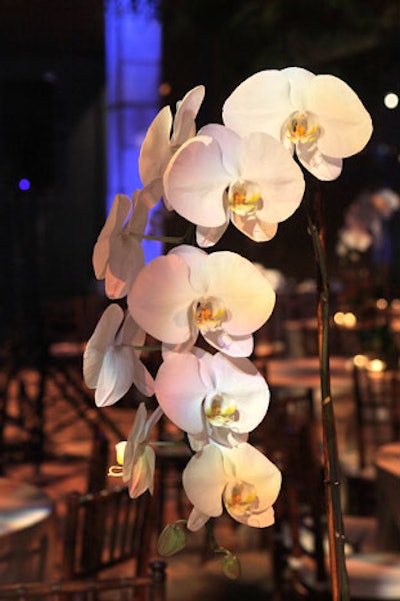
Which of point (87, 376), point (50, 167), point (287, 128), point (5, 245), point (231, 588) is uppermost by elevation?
point (5, 245)

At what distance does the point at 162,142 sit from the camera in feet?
2.49

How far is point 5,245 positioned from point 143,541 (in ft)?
33.7

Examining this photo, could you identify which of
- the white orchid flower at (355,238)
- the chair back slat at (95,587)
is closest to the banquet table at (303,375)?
the white orchid flower at (355,238)

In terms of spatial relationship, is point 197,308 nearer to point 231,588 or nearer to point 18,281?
point 231,588

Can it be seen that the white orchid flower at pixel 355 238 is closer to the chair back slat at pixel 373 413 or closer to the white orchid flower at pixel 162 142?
the chair back slat at pixel 373 413

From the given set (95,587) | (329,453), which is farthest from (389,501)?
(329,453)

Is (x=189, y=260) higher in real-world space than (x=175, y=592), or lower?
higher

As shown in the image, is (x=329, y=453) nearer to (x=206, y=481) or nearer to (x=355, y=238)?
(x=206, y=481)

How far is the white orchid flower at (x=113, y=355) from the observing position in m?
0.75

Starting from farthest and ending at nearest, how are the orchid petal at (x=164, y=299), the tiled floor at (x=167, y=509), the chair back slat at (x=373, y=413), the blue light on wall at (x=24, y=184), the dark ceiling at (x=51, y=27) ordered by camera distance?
1. the dark ceiling at (x=51, y=27)
2. the blue light on wall at (x=24, y=184)
3. the chair back slat at (x=373, y=413)
4. the tiled floor at (x=167, y=509)
5. the orchid petal at (x=164, y=299)

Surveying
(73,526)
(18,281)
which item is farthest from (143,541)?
(18,281)

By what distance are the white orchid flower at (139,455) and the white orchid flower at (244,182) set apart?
0.43 feet

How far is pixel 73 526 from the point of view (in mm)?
2092

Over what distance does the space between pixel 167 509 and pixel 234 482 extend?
181 inches
